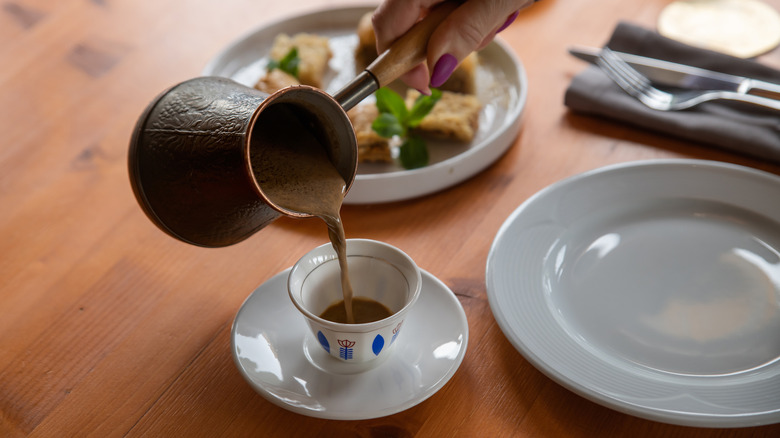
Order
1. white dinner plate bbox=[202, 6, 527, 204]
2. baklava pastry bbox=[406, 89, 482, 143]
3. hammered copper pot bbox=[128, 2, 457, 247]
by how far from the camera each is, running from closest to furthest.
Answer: hammered copper pot bbox=[128, 2, 457, 247]
white dinner plate bbox=[202, 6, 527, 204]
baklava pastry bbox=[406, 89, 482, 143]

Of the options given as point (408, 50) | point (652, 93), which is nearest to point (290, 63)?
point (408, 50)

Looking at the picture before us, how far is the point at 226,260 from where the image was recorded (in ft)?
Result: 3.97

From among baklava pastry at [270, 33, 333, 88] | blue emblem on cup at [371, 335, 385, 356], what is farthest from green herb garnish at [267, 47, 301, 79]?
blue emblem on cup at [371, 335, 385, 356]

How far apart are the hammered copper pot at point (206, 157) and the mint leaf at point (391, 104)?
45 centimetres

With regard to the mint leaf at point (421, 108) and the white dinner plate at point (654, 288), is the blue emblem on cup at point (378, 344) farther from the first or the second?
the mint leaf at point (421, 108)

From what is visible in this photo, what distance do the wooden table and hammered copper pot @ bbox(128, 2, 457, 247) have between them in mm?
254

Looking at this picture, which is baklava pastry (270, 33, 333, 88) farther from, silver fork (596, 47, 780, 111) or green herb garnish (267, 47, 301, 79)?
silver fork (596, 47, 780, 111)

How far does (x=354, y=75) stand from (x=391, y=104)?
33 centimetres

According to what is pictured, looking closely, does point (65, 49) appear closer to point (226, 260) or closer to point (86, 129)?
point (86, 129)

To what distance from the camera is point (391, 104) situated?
1384mm

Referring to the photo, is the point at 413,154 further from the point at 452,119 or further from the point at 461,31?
the point at 461,31

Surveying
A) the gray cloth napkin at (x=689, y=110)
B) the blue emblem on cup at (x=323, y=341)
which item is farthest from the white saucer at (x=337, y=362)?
the gray cloth napkin at (x=689, y=110)

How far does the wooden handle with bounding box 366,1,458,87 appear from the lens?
104cm

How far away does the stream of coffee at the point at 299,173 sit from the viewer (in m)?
0.92
